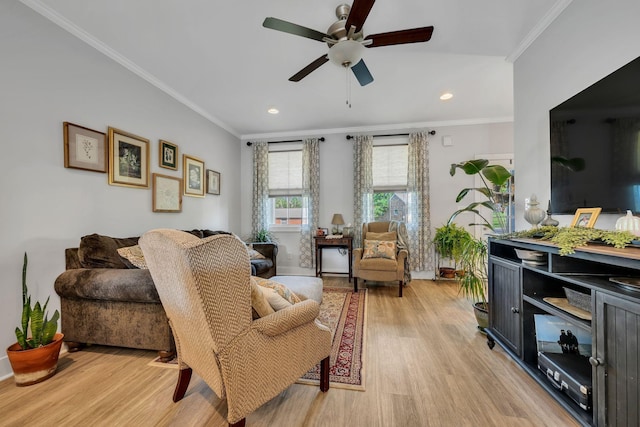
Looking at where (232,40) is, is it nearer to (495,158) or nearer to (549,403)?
(549,403)

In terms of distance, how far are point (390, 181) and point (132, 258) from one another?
386 centimetres

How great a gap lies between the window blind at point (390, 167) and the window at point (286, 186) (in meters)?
1.44

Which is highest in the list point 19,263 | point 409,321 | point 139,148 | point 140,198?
point 139,148

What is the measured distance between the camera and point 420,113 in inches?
158

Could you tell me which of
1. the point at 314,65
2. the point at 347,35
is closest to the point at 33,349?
the point at 314,65

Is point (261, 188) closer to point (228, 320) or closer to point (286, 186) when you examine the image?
point (286, 186)

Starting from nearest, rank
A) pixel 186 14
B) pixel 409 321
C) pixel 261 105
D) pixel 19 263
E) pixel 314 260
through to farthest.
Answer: pixel 19 263
pixel 186 14
pixel 409 321
pixel 261 105
pixel 314 260

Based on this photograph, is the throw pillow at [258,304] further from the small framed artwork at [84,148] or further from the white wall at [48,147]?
the small framed artwork at [84,148]

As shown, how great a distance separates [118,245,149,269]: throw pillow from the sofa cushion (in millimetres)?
42

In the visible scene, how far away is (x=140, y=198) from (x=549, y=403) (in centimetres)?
384

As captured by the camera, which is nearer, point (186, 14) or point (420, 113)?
point (186, 14)

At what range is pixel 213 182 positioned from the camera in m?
4.20

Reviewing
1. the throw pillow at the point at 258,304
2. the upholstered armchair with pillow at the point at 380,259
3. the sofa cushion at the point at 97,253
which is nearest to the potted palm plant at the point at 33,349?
the sofa cushion at the point at 97,253

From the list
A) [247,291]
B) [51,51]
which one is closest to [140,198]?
[51,51]
